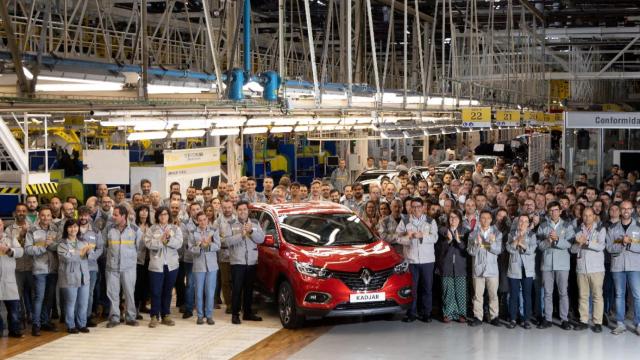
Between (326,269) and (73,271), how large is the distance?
→ 2.96m

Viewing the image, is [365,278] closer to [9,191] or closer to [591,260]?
[591,260]

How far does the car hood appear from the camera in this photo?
11.1 m

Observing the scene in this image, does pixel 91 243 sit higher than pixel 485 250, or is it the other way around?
pixel 91 243

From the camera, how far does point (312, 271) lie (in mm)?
11062

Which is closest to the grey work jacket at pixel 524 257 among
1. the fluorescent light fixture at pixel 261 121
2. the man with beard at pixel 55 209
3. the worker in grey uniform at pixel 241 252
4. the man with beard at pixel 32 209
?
the worker in grey uniform at pixel 241 252

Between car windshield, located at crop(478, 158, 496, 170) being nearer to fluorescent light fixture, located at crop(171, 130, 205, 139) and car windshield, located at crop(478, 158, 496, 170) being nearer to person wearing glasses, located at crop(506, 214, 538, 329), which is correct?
fluorescent light fixture, located at crop(171, 130, 205, 139)

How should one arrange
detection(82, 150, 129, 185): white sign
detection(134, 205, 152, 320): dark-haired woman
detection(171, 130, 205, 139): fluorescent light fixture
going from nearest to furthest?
detection(134, 205, 152, 320): dark-haired woman
detection(171, 130, 205, 139): fluorescent light fixture
detection(82, 150, 129, 185): white sign

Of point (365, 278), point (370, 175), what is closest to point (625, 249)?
point (365, 278)

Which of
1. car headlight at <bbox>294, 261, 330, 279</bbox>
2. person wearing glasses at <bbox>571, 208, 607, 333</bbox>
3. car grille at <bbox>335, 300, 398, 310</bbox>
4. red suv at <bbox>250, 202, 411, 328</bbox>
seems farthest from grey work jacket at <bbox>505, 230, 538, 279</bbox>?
car headlight at <bbox>294, 261, 330, 279</bbox>

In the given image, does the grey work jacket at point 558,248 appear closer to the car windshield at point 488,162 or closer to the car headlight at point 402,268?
the car headlight at point 402,268

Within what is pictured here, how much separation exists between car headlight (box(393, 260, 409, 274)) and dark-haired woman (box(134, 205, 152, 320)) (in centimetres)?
308

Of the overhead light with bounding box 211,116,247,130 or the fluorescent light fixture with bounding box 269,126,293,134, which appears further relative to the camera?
the fluorescent light fixture with bounding box 269,126,293,134

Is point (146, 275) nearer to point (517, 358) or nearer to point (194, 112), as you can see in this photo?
point (194, 112)

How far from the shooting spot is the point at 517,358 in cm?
983
